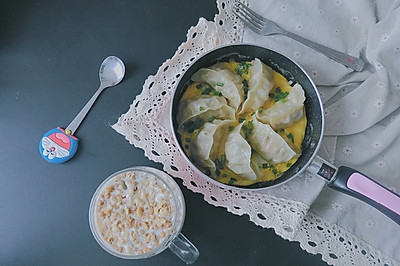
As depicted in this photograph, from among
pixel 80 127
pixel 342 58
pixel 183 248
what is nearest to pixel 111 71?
pixel 80 127

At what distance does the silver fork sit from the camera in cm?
117

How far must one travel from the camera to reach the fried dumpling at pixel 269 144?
3.67 ft

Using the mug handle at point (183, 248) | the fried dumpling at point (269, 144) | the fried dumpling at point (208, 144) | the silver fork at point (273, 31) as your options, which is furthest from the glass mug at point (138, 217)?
the silver fork at point (273, 31)

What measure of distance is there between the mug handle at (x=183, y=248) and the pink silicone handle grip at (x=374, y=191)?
37 centimetres

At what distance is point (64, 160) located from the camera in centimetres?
114

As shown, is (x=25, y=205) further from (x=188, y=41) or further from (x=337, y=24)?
(x=337, y=24)

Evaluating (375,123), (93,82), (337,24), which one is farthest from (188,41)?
(375,123)

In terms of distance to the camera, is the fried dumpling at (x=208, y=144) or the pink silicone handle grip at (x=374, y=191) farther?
the fried dumpling at (x=208, y=144)

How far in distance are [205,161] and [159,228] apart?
0.62 ft

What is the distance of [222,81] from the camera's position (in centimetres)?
116

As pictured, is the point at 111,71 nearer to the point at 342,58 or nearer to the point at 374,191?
the point at 342,58

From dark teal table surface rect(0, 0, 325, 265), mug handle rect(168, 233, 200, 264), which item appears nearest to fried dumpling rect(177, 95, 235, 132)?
dark teal table surface rect(0, 0, 325, 265)

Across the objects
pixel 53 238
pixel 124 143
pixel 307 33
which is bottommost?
pixel 53 238

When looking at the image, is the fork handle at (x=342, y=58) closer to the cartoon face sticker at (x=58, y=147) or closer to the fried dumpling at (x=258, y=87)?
the fried dumpling at (x=258, y=87)
